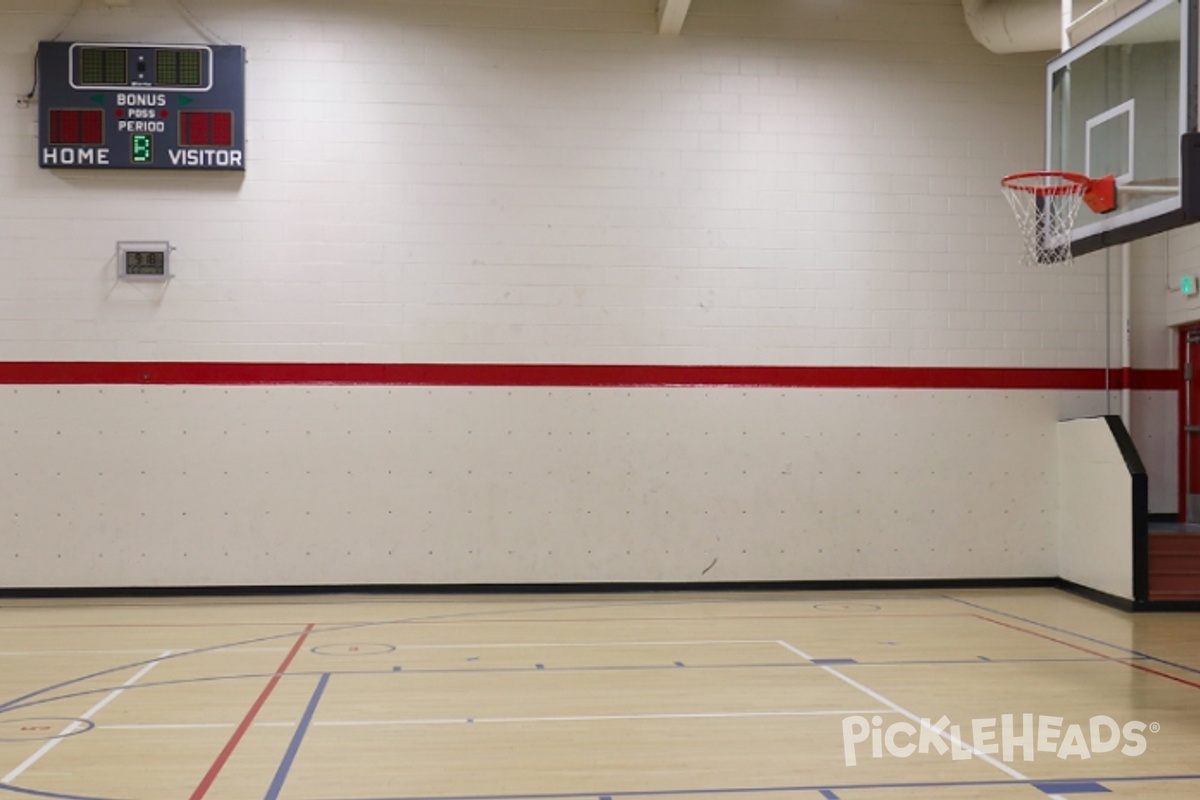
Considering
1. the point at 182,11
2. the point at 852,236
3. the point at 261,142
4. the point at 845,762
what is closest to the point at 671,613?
the point at 852,236

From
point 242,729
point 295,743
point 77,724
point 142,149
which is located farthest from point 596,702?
point 142,149

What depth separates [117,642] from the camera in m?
7.38

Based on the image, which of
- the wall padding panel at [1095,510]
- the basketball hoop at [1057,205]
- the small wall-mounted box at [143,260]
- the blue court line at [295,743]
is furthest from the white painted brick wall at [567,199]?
the blue court line at [295,743]

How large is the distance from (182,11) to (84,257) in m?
2.09

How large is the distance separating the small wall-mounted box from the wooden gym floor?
252 centimetres

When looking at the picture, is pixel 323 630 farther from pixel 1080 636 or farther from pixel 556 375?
pixel 1080 636

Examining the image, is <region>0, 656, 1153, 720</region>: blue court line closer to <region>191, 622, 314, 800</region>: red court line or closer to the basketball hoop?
<region>191, 622, 314, 800</region>: red court line

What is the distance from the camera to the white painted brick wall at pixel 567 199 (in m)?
9.51

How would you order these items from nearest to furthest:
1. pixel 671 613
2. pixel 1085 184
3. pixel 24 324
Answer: pixel 1085 184
pixel 671 613
pixel 24 324

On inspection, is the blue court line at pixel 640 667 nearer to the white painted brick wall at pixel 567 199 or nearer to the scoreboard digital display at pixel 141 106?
the white painted brick wall at pixel 567 199

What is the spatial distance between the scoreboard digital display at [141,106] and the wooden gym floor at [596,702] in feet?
11.3

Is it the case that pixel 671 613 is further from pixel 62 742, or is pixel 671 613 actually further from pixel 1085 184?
pixel 62 742

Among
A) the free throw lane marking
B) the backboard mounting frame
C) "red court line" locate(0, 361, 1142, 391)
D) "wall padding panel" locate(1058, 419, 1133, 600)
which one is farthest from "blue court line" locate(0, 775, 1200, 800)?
"red court line" locate(0, 361, 1142, 391)

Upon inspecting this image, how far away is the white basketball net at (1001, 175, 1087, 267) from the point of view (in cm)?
711
